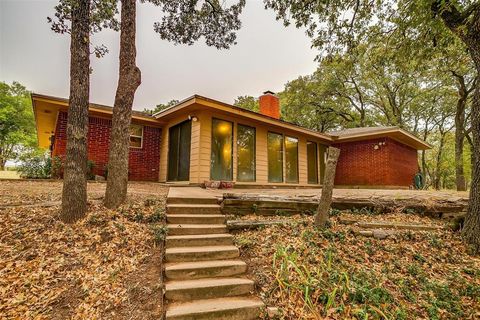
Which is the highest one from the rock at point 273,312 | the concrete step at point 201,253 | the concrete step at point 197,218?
the concrete step at point 197,218

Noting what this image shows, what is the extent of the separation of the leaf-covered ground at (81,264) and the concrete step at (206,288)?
6.9 inches

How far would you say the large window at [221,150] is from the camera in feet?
27.5

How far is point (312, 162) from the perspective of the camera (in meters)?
12.4

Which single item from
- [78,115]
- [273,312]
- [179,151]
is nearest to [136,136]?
[179,151]

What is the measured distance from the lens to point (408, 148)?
14.2m

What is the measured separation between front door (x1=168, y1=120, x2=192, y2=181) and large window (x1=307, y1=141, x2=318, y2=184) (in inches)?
252

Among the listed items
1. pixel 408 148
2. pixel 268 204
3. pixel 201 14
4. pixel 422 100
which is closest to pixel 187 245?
pixel 268 204

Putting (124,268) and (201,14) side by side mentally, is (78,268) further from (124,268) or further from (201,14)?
(201,14)

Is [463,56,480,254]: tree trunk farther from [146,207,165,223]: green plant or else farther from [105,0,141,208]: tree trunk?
[105,0,141,208]: tree trunk

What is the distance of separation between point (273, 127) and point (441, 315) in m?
8.23

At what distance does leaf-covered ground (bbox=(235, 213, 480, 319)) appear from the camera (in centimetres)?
272

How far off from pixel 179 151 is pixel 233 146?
216 cm

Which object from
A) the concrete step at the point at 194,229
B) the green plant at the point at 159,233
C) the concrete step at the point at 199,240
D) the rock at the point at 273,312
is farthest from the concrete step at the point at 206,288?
the concrete step at the point at 194,229

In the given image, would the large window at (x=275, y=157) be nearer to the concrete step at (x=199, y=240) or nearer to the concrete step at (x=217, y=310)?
the concrete step at (x=199, y=240)
